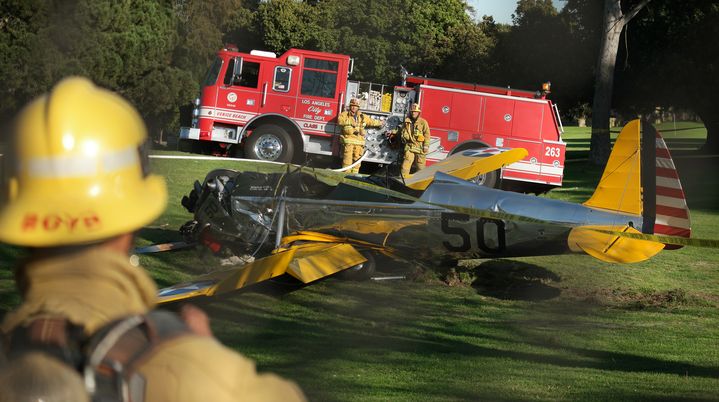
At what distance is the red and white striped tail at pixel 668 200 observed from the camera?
8.74 metres

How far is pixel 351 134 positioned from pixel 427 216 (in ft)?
32.8

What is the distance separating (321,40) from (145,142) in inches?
1891

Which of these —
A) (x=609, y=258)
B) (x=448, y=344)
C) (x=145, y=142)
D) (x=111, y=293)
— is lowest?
(x=448, y=344)

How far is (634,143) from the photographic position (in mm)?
9430

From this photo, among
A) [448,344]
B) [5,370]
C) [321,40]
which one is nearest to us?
[5,370]

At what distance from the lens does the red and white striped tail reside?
8742 mm

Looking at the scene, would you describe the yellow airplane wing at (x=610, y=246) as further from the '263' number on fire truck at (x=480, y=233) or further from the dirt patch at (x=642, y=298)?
the '263' number on fire truck at (x=480, y=233)

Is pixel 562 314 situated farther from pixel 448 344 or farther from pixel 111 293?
pixel 111 293

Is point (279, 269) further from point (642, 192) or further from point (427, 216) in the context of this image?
point (642, 192)

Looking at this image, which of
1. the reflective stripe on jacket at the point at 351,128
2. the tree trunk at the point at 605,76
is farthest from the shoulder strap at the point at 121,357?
the tree trunk at the point at 605,76

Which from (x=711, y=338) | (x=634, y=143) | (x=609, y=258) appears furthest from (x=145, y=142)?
(x=634, y=143)

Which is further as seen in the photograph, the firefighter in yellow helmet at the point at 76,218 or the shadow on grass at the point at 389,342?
the shadow on grass at the point at 389,342

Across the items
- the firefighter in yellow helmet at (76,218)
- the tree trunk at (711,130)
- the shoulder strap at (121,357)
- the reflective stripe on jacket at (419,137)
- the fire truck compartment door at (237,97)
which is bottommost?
the shoulder strap at (121,357)

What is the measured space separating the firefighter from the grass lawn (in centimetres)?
786
